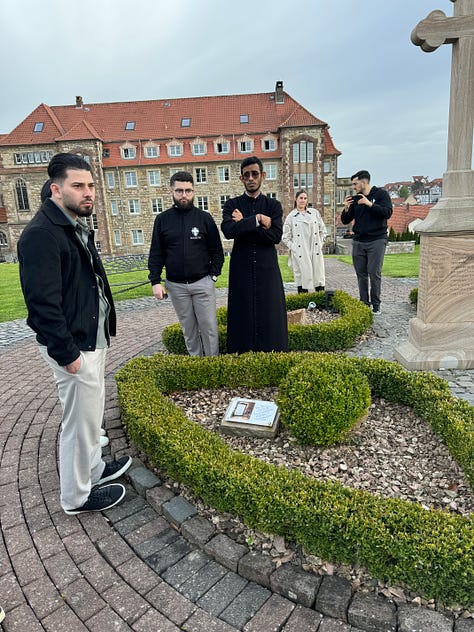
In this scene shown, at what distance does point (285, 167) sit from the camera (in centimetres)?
3972

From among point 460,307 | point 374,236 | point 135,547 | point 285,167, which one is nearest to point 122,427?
point 135,547

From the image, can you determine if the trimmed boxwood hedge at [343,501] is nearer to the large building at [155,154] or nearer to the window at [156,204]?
the large building at [155,154]

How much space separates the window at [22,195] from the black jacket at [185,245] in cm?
4452

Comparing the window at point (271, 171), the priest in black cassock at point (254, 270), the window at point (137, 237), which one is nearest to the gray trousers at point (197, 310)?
the priest in black cassock at point (254, 270)

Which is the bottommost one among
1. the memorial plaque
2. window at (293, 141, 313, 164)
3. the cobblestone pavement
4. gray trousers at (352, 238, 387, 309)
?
the cobblestone pavement

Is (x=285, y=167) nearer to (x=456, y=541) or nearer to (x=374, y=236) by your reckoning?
(x=374, y=236)

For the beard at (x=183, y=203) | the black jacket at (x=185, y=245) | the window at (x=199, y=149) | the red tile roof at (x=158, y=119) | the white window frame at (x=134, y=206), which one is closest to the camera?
the beard at (x=183, y=203)

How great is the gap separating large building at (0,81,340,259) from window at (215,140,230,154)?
0.09m

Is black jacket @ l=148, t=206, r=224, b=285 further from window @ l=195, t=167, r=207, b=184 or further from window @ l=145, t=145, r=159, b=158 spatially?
window @ l=145, t=145, r=159, b=158

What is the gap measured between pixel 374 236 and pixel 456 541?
19.8 ft

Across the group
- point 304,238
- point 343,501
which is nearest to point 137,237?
point 304,238

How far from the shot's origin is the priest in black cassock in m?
4.19

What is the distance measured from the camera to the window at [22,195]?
138 ft

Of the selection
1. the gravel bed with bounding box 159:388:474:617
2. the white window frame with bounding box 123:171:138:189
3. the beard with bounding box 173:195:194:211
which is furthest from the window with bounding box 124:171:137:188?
the gravel bed with bounding box 159:388:474:617
